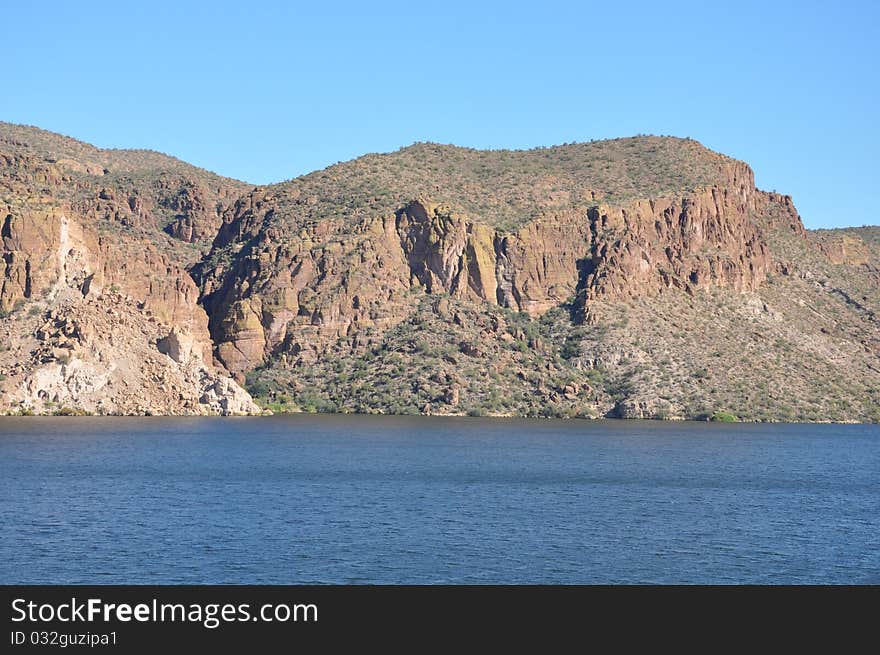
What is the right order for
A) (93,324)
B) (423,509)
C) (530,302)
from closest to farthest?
1. (423,509)
2. (93,324)
3. (530,302)

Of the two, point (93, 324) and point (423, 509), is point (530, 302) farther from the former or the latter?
point (423, 509)

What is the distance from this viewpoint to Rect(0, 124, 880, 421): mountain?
130 meters

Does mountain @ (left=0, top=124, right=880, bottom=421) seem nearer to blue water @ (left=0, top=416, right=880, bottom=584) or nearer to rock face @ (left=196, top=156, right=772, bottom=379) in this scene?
rock face @ (left=196, top=156, right=772, bottom=379)

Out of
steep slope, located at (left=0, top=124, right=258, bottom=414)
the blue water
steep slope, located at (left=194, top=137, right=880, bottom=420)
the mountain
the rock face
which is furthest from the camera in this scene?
the rock face

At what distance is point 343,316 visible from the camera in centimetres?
15450

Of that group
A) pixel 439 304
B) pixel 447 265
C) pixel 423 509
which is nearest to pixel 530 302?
pixel 447 265

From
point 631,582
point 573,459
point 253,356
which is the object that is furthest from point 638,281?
point 631,582

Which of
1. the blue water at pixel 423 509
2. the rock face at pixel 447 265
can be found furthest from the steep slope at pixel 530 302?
the blue water at pixel 423 509

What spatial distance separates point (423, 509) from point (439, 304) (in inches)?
3962

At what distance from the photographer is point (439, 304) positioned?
15700cm

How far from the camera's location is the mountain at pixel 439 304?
129500 mm

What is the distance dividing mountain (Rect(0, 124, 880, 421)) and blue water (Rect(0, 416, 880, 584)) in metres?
25.1

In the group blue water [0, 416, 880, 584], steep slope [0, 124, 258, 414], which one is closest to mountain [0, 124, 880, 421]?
steep slope [0, 124, 258, 414]

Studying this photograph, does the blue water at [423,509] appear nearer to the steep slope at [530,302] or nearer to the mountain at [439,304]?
the mountain at [439,304]
